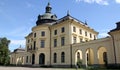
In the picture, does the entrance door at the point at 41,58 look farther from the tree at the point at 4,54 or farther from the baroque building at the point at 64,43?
the tree at the point at 4,54

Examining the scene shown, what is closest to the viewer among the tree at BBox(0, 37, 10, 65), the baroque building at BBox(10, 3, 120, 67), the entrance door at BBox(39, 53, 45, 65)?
the baroque building at BBox(10, 3, 120, 67)

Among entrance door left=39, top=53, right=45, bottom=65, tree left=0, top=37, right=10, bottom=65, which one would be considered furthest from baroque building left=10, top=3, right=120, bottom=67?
tree left=0, top=37, right=10, bottom=65

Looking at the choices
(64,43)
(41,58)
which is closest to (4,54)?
(41,58)

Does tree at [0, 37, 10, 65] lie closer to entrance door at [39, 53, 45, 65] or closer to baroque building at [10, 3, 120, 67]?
baroque building at [10, 3, 120, 67]

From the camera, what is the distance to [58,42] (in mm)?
40719

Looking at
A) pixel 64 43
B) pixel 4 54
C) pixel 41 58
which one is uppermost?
pixel 64 43

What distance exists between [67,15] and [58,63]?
1188cm

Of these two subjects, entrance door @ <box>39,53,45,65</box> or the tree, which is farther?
the tree

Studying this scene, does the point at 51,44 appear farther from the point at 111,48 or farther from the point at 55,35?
the point at 111,48

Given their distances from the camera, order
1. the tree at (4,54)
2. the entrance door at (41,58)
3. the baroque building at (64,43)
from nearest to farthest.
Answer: the baroque building at (64,43) < the entrance door at (41,58) < the tree at (4,54)

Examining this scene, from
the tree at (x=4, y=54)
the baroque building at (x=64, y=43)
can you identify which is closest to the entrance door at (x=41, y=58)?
the baroque building at (x=64, y=43)

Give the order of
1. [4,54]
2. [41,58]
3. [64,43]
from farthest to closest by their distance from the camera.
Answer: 1. [4,54]
2. [41,58]
3. [64,43]

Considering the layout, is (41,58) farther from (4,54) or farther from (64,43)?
(4,54)

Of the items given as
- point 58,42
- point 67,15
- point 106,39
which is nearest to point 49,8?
point 67,15
